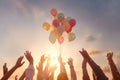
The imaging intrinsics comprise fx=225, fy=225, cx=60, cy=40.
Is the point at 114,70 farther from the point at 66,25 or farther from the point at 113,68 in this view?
the point at 66,25

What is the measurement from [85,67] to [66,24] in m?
7.06

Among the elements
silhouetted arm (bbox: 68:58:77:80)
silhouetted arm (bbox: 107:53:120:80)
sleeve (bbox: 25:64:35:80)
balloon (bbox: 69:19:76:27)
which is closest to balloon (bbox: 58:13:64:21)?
balloon (bbox: 69:19:76:27)

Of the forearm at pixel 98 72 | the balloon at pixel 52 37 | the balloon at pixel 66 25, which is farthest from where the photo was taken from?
the balloon at pixel 66 25

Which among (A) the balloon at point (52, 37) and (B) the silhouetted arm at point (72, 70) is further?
(A) the balloon at point (52, 37)

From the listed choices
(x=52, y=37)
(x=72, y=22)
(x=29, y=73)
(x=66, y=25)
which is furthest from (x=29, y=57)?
(x=72, y=22)

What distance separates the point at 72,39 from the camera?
13398 mm

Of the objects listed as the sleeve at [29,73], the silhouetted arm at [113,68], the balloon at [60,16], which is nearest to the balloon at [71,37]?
the balloon at [60,16]

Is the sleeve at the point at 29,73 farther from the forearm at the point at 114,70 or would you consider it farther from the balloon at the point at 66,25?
the balloon at the point at 66,25

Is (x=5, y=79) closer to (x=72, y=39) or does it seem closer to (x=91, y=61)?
(x=91, y=61)

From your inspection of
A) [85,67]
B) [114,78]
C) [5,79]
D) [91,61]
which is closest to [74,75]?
[85,67]

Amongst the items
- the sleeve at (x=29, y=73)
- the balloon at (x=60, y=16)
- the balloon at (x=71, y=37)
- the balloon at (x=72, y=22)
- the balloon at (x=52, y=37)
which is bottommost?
the sleeve at (x=29, y=73)

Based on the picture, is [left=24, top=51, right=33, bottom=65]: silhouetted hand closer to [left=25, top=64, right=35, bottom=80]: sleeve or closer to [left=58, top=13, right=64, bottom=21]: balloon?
[left=25, top=64, right=35, bottom=80]: sleeve

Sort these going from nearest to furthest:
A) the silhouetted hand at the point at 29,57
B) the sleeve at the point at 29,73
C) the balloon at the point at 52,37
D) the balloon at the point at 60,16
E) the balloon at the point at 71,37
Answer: the sleeve at the point at 29,73 → the silhouetted hand at the point at 29,57 → the balloon at the point at 52,37 → the balloon at the point at 60,16 → the balloon at the point at 71,37

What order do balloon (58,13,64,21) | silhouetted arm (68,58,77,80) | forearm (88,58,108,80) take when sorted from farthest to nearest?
balloon (58,13,64,21)
silhouetted arm (68,58,77,80)
forearm (88,58,108,80)
